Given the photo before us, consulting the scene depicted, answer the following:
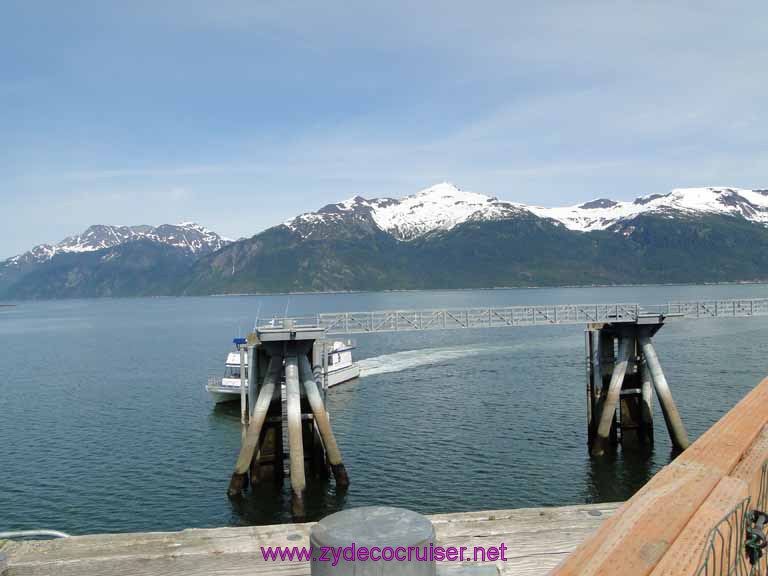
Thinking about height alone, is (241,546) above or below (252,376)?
above

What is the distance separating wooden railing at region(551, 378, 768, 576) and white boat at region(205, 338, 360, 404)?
48.5 meters

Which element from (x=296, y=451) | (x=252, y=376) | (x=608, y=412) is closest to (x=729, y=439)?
(x=296, y=451)

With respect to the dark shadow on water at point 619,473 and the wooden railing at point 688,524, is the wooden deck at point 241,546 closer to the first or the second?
the wooden railing at point 688,524

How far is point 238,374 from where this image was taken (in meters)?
59.9

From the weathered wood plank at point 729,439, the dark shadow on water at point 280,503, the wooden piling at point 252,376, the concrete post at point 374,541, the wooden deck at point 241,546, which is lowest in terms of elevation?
the dark shadow on water at point 280,503

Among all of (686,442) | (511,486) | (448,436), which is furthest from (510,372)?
(511,486)

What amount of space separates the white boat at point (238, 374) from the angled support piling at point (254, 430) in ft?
66.9


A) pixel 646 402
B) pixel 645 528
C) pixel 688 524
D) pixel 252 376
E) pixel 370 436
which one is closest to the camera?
pixel 688 524

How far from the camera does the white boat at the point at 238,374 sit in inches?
2190

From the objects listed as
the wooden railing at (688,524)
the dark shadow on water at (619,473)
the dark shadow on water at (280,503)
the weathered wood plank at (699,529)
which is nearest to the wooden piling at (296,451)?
the dark shadow on water at (280,503)

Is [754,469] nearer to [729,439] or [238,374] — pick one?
[729,439]

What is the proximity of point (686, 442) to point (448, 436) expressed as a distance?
14.9 metres

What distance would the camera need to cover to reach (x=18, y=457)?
40.4 meters

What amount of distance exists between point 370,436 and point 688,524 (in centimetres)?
4063
